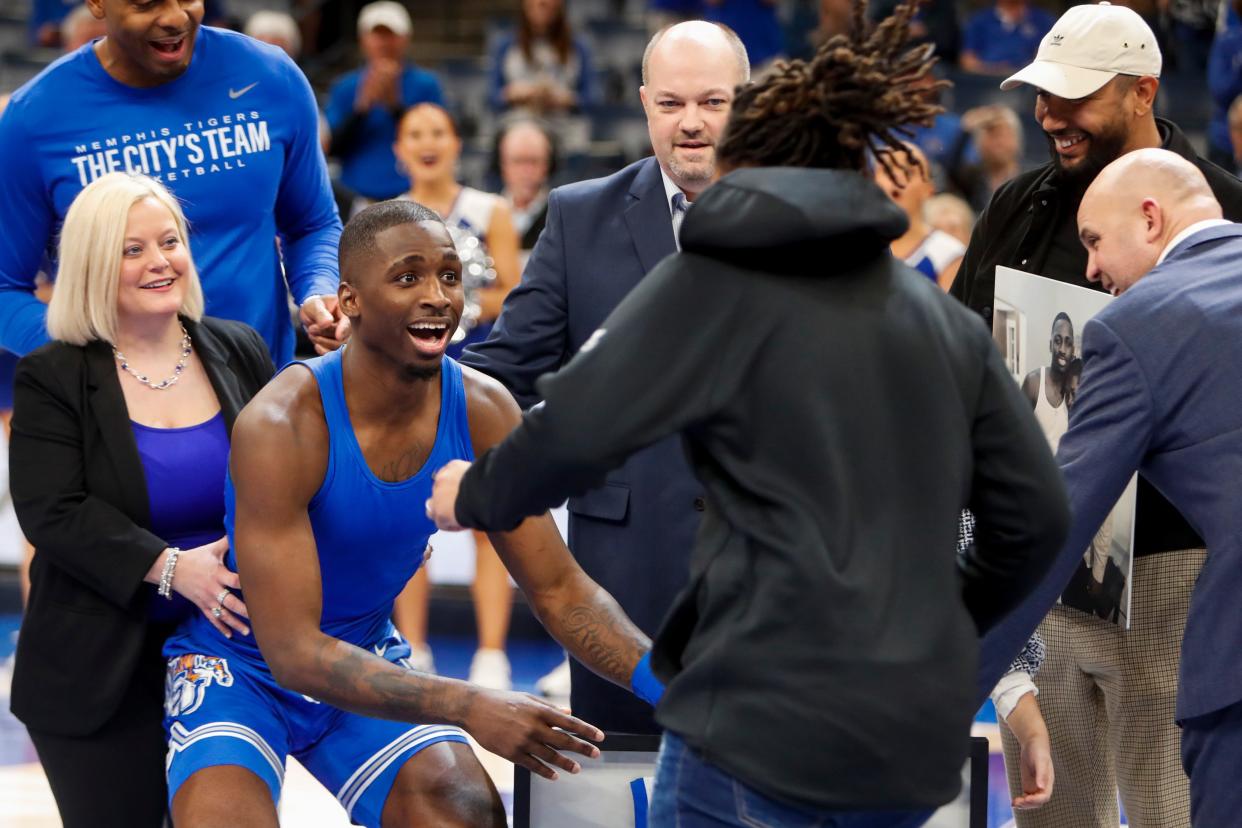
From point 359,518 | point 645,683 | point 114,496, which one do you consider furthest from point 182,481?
point 645,683

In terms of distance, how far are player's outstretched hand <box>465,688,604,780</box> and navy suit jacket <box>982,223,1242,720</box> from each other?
75 centimetres

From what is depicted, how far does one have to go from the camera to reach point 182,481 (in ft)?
10.9

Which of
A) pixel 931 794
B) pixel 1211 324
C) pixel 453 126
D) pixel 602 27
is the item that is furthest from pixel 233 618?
pixel 602 27

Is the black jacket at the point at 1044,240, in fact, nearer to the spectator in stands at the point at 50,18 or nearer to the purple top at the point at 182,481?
the purple top at the point at 182,481

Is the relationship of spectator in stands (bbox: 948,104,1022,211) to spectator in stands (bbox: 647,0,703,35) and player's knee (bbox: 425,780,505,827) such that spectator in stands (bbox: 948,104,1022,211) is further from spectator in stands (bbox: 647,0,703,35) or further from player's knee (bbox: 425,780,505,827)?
player's knee (bbox: 425,780,505,827)

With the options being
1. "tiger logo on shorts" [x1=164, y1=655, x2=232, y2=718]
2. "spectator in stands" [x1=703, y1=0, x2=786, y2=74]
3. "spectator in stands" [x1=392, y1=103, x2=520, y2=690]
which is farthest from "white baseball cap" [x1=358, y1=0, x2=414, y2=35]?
"tiger logo on shorts" [x1=164, y1=655, x2=232, y2=718]

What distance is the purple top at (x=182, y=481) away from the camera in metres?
3.32

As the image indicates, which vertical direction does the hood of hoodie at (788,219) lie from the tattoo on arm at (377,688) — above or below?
above

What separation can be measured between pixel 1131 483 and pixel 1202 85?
24.6ft

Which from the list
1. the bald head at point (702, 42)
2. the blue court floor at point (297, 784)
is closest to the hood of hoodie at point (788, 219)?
the bald head at point (702, 42)

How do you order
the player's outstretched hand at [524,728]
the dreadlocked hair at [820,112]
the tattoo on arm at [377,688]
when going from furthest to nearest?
the tattoo on arm at [377,688] < the player's outstretched hand at [524,728] < the dreadlocked hair at [820,112]

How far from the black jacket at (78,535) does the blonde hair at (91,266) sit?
0.14 ft

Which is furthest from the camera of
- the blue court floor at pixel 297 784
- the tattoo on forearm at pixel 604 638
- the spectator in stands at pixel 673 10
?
the spectator in stands at pixel 673 10

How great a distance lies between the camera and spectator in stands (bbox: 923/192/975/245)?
22.1 feet
